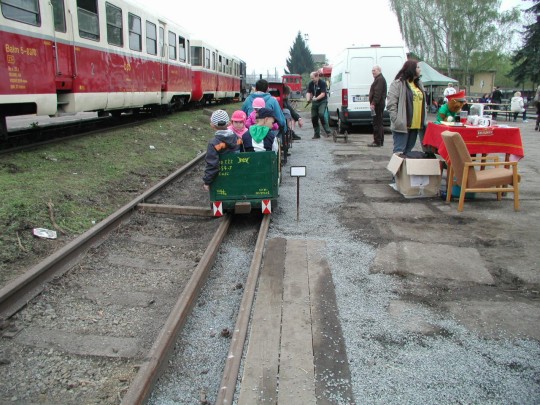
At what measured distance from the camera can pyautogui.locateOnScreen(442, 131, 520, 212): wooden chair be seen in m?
6.19

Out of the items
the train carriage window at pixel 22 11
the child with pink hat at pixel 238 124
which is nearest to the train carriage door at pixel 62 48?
the train carriage window at pixel 22 11

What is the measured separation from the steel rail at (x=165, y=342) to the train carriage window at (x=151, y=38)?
34.8 ft

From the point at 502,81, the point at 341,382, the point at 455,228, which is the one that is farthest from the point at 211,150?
the point at 502,81

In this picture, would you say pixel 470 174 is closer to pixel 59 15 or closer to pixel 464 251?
pixel 464 251

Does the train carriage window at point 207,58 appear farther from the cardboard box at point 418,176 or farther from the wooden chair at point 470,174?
the wooden chair at point 470,174

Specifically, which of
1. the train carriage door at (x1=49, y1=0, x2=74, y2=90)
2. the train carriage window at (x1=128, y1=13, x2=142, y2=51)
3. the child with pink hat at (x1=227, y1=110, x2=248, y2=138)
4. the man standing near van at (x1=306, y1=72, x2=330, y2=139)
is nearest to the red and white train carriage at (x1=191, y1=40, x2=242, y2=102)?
the train carriage window at (x1=128, y1=13, x2=142, y2=51)

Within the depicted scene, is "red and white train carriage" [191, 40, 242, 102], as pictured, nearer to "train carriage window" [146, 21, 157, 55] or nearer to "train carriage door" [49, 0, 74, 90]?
"train carriage window" [146, 21, 157, 55]

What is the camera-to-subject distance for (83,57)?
9.41m

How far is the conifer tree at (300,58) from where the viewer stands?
104 m

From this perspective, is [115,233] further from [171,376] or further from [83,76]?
[83,76]

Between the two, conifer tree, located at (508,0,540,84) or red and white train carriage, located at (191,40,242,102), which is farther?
conifer tree, located at (508,0,540,84)

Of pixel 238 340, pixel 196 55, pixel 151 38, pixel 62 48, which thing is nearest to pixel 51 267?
pixel 238 340

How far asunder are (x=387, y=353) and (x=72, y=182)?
5463 mm

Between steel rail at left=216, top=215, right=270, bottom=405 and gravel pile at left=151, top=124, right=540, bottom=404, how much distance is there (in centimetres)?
13
